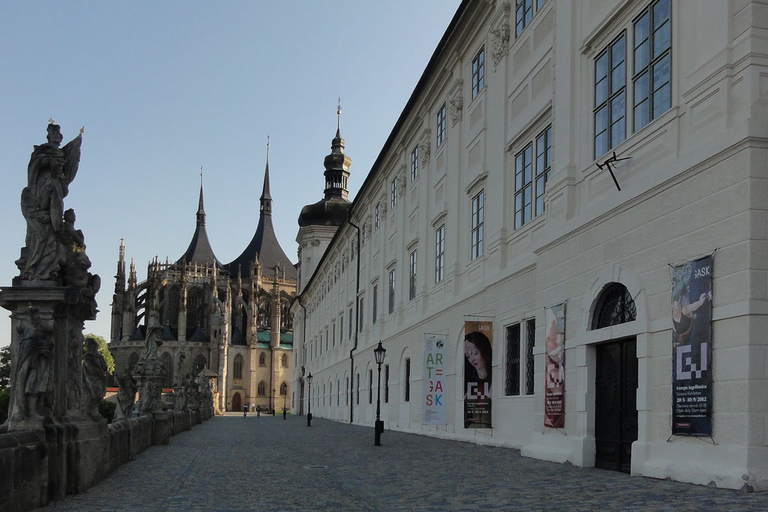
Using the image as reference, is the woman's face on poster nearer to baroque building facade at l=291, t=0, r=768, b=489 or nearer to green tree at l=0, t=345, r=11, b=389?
baroque building facade at l=291, t=0, r=768, b=489

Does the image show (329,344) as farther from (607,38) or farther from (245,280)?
(245,280)

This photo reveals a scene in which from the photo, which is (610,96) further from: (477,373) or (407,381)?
(407,381)

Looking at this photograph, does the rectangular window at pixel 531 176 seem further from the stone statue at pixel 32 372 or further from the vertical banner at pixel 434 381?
the stone statue at pixel 32 372

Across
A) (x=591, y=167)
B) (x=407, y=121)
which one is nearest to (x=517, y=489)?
(x=591, y=167)

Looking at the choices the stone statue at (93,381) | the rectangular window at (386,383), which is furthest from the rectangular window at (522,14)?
the rectangular window at (386,383)

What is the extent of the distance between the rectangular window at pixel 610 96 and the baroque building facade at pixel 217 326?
101413 millimetres

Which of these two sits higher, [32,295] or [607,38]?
[607,38]

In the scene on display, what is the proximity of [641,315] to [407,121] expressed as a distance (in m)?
20.4

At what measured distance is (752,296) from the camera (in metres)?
9.71

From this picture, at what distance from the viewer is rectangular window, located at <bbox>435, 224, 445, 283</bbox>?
26.1 meters

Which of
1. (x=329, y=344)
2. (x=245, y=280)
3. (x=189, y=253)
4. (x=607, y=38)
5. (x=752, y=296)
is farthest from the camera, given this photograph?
(x=189, y=253)

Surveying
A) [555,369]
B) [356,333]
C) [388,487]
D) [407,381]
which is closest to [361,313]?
[356,333]

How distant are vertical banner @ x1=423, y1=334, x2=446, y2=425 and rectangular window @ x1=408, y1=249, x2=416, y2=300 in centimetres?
723

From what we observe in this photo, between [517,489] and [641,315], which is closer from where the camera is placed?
[517,489]
